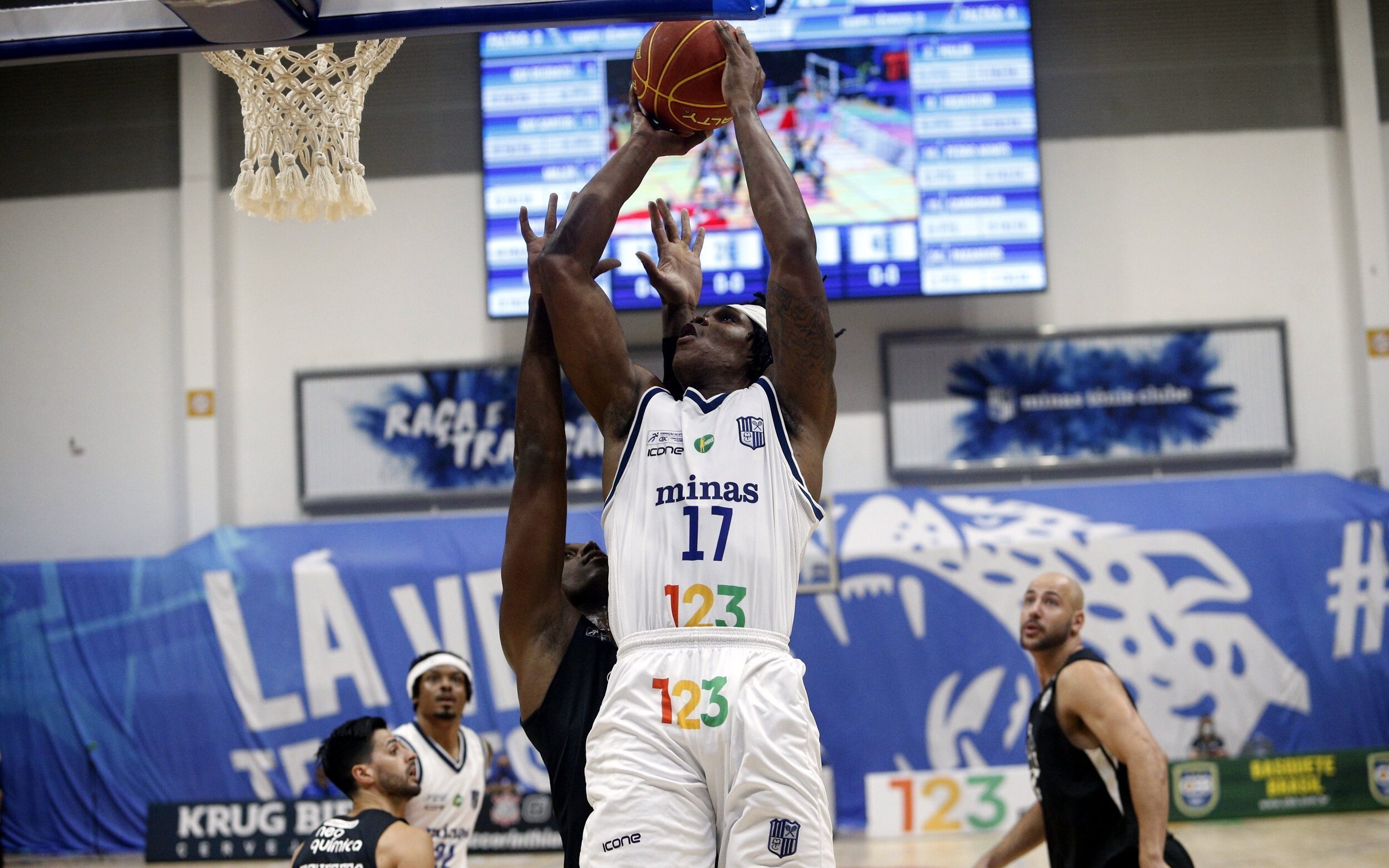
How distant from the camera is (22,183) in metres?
13.3

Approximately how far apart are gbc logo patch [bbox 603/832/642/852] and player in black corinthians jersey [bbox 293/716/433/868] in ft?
6.77

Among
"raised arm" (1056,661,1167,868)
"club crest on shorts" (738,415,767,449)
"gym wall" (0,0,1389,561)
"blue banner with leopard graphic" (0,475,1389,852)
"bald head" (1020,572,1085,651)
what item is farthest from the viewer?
"gym wall" (0,0,1389,561)

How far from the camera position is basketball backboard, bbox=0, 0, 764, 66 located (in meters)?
3.27

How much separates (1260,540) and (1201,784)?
7.34ft

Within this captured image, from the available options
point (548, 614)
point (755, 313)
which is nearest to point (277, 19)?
point (755, 313)

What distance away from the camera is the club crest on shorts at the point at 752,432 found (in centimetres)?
284

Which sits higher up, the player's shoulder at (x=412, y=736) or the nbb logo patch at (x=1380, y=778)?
the player's shoulder at (x=412, y=736)

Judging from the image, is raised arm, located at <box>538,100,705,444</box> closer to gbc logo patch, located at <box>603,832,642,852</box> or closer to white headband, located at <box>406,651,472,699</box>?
gbc logo patch, located at <box>603,832,642,852</box>

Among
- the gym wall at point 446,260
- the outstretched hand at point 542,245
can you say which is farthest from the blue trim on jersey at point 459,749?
the gym wall at point 446,260

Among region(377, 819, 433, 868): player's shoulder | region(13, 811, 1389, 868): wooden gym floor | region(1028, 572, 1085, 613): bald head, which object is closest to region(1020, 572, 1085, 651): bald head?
region(1028, 572, 1085, 613): bald head

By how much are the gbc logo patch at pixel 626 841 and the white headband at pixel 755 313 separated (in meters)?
1.21

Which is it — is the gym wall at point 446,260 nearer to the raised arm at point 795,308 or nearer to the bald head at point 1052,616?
the bald head at point 1052,616

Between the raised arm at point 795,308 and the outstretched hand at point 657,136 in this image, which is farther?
the outstretched hand at point 657,136

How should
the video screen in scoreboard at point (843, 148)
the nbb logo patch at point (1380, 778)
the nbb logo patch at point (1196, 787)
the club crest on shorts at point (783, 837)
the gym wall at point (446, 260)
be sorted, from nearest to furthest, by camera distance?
the club crest on shorts at point (783, 837), the nbb logo patch at point (1196, 787), the nbb logo patch at point (1380, 778), the video screen in scoreboard at point (843, 148), the gym wall at point (446, 260)
